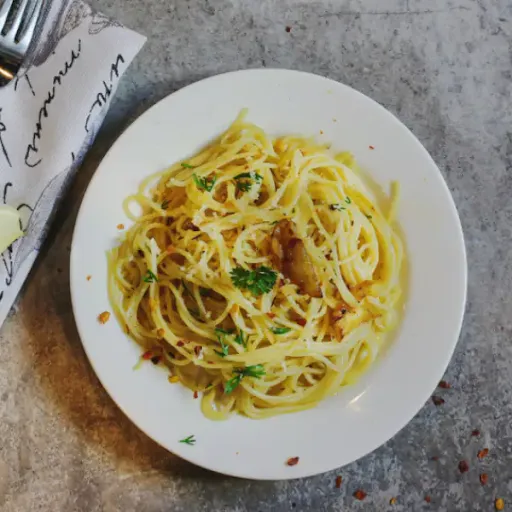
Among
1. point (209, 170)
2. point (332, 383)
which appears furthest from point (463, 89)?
point (332, 383)

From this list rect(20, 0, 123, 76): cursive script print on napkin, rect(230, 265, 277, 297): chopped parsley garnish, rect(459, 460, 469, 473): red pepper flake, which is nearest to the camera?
rect(230, 265, 277, 297): chopped parsley garnish

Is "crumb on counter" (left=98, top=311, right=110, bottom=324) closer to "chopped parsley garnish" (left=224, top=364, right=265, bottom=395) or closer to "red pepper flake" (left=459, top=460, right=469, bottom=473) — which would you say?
"chopped parsley garnish" (left=224, top=364, right=265, bottom=395)

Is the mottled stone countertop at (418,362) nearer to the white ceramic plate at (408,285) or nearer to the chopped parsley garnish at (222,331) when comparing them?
the white ceramic plate at (408,285)

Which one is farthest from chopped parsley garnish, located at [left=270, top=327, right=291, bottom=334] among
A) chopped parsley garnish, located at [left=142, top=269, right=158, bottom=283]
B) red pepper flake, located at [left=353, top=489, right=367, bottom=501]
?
red pepper flake, located at [left=353, top=489, right=367, bottom=501]

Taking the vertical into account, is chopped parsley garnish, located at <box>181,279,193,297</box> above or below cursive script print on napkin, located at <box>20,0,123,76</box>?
below

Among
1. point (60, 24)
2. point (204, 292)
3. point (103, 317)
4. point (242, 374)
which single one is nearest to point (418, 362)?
point (242, 374)

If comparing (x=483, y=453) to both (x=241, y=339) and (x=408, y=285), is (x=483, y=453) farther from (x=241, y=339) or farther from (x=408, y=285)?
(x=241, y=339)
